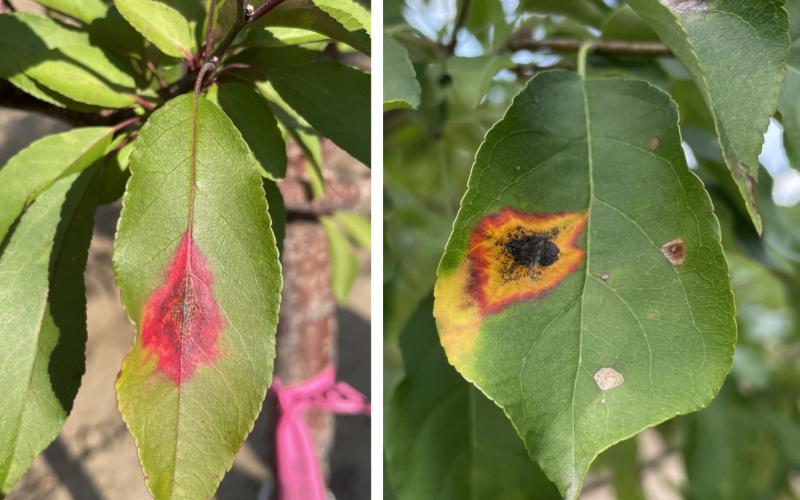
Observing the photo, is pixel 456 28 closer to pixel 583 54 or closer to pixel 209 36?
pixel 583 54

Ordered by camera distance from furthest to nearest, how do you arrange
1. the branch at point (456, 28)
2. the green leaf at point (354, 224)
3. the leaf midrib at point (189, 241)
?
the green leaf at point (354, 224) → the branch at point (456, 28) → the leaf midrib at point (189, 241)

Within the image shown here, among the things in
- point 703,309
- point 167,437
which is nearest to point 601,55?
point 703,309

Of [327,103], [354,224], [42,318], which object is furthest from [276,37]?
[354,224]

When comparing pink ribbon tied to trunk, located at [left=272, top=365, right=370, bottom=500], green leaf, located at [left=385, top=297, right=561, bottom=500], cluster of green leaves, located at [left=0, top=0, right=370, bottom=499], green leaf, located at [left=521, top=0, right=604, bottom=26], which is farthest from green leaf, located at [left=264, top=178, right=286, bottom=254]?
pink ribbon tied to trunk, located at [left=272, top=365, right=370, bottom=500]

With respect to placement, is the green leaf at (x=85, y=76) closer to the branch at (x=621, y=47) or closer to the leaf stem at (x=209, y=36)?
the leaf stem at (x=209, y=36)

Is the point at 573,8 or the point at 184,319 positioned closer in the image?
the point at 184,319

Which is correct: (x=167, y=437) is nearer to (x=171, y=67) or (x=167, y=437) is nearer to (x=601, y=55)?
(x=171, y=67)

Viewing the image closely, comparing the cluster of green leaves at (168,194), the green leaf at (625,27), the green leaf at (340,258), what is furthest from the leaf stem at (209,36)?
the green leaf at (340,258)
